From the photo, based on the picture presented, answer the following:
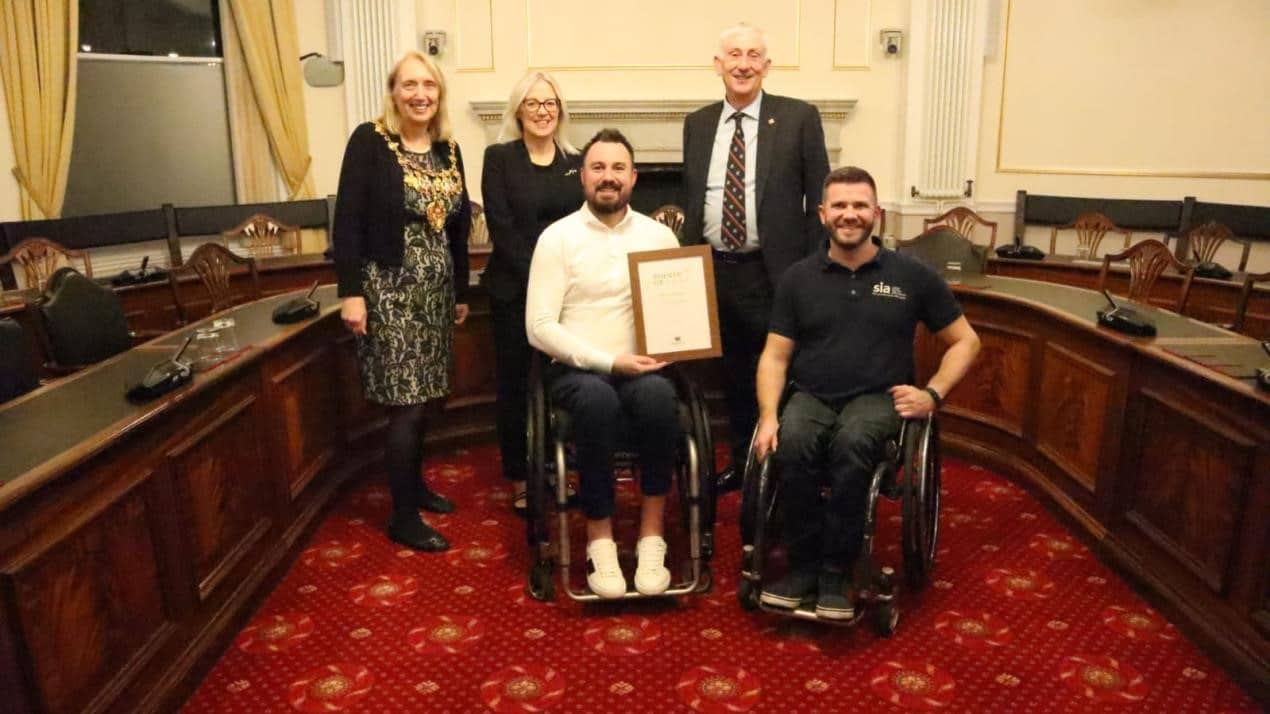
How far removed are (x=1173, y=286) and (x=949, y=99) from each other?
7.43ft

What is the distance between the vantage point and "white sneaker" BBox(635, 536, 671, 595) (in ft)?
7.88

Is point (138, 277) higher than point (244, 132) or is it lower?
lower

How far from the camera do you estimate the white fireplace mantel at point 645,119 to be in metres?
6.23

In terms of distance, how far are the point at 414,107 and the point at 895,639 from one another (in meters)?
1.92

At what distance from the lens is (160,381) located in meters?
2.03

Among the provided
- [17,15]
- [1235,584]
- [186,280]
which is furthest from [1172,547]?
[17,15]

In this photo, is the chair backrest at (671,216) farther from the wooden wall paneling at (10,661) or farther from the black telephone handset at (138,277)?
the wooden wall paneling at (10,661)

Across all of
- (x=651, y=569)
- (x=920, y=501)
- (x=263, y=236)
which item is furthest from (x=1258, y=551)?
(x=263, y=236)

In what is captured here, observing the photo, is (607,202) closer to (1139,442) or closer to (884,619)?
(884,619)

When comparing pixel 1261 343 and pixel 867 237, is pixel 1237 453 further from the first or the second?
pixel 867 237

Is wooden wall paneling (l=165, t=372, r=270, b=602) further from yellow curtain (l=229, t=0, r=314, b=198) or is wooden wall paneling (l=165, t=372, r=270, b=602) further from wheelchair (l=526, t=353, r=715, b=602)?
yellow curtain (l=229, t=0, r=314, b=198)

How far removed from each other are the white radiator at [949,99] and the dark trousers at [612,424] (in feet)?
15.1

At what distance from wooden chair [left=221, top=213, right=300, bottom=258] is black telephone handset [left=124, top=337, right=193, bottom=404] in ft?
11.3

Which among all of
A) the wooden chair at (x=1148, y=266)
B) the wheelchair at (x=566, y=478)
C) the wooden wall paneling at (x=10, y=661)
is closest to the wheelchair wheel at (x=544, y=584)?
the wheelchair at (x=566, y=478)
